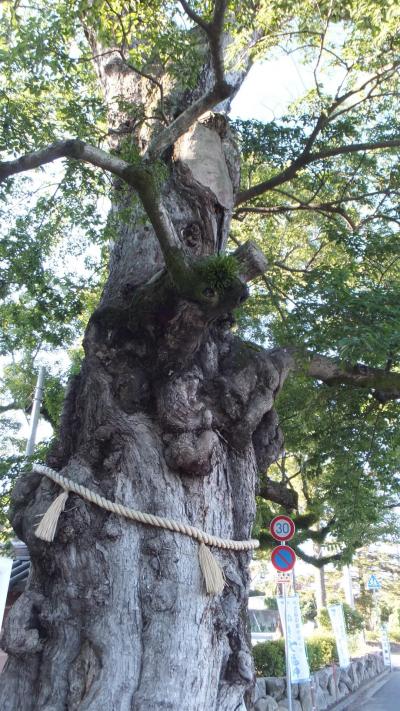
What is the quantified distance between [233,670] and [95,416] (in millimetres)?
1736

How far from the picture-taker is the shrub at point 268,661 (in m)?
9.93

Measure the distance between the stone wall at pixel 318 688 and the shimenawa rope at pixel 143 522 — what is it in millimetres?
5637

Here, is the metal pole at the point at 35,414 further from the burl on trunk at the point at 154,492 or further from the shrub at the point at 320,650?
the shrub at the point at 320,650

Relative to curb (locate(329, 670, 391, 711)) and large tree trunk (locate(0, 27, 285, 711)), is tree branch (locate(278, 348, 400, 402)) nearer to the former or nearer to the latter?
large tree trunk (locate(0, 27, 285, 711))

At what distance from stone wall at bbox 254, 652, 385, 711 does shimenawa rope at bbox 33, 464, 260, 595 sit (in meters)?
5.64

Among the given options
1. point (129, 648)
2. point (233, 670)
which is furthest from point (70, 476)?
point (233, 670)

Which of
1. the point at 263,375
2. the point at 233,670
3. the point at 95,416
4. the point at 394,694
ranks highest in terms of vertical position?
the point at 263,375

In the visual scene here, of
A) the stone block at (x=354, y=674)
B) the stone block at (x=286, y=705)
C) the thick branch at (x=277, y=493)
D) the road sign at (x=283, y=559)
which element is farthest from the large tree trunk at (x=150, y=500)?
the stone block at (x=354, y=674)

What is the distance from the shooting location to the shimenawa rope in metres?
3.26

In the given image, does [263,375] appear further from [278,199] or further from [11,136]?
[278,199]

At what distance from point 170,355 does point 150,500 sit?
990 millimetres

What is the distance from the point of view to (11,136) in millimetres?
4750

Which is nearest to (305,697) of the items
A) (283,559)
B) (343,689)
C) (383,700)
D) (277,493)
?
(343,689)

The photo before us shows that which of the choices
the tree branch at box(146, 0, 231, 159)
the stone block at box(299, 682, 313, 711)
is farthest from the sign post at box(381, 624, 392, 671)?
the tree branch at box(146, 0, 231, 159)
